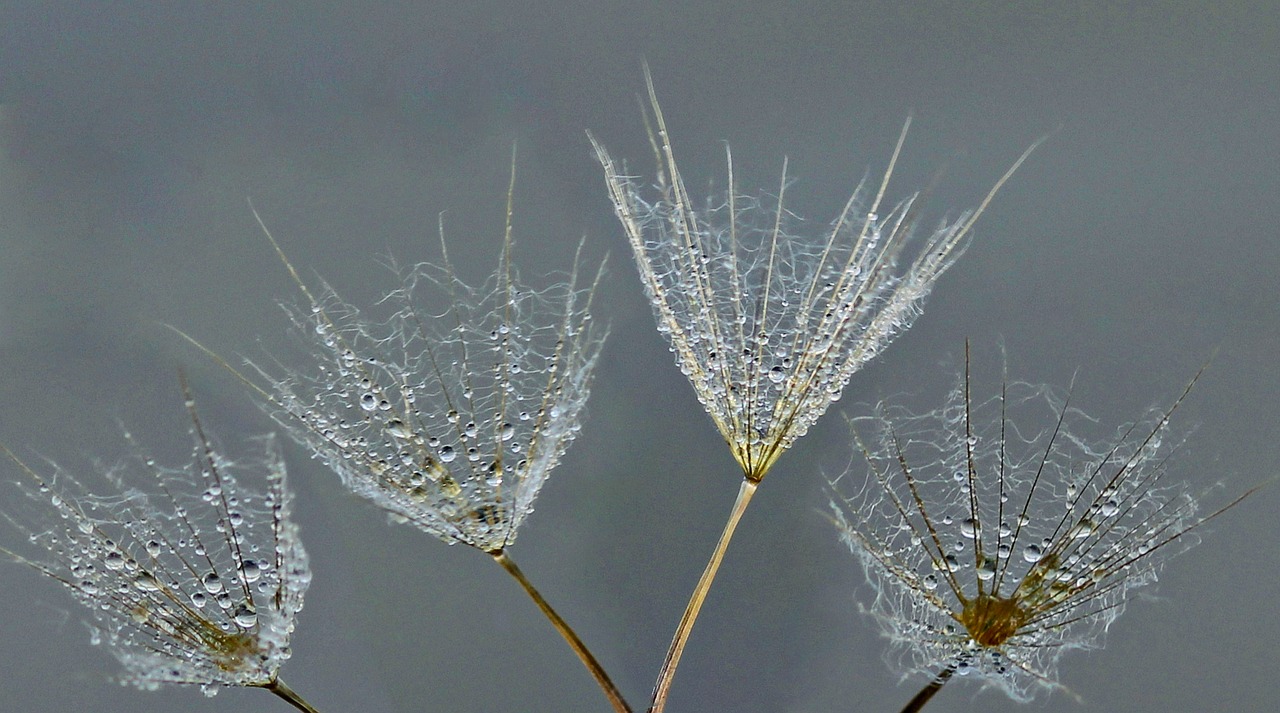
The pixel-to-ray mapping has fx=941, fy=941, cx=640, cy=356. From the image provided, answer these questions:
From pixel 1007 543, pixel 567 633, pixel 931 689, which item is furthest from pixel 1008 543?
pixel 567 633

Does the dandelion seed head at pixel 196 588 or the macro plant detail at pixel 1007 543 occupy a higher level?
the dandelion seed head at pixel 196 588

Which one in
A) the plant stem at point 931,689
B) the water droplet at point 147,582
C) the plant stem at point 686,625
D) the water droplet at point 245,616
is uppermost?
the water droplet at point 147,582

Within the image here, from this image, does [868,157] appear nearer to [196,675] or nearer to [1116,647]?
[1116,647]

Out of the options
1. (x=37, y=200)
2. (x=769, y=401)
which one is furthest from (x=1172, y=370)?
(x=37, y=200)

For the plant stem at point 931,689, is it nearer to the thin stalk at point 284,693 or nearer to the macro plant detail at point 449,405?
the macro plant detail at point 449,405

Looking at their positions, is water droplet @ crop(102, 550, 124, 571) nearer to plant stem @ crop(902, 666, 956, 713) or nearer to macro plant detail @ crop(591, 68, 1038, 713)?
macro plant detail @ crop(591, 68, 1038, 713)

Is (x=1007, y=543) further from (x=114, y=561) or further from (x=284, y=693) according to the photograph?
(x=114, y=561)

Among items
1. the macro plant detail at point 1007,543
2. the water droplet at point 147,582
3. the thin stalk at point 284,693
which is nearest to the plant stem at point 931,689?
the macro plant detail at point 1007,543
